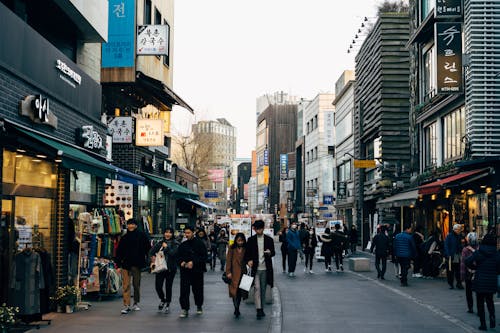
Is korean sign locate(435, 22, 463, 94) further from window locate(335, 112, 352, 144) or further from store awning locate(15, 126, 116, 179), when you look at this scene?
window locate(335, 112, 352, 144)

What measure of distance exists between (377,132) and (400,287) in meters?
23.1

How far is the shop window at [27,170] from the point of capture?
12.7 m

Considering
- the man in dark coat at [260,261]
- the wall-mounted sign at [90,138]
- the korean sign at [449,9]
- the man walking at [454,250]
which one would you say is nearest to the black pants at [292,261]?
the man walking at [454,250]

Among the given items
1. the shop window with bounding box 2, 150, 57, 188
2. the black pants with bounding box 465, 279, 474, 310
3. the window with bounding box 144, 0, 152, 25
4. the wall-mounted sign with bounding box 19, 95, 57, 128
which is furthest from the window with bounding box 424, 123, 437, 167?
the wall-mounted sign with bounding box 19, 95, 57, 128

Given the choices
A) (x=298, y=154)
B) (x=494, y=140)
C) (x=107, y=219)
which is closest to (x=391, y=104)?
(x=494, y=140)

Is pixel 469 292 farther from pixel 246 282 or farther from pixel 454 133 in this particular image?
pixel 454 133

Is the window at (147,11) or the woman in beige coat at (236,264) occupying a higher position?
the window at (147,11)

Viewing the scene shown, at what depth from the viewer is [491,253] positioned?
1276 cm

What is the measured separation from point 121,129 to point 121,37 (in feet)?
10.9

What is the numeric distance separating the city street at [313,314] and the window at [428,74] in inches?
509

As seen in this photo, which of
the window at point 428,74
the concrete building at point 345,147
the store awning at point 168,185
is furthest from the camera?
the concrete building at point 345,147

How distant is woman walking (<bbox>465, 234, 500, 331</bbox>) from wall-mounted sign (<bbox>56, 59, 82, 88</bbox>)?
9200 millimetres

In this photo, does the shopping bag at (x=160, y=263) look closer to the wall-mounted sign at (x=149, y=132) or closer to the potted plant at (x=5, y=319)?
the potted plant at (x=5, y=319)

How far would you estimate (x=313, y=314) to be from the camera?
565 inches
